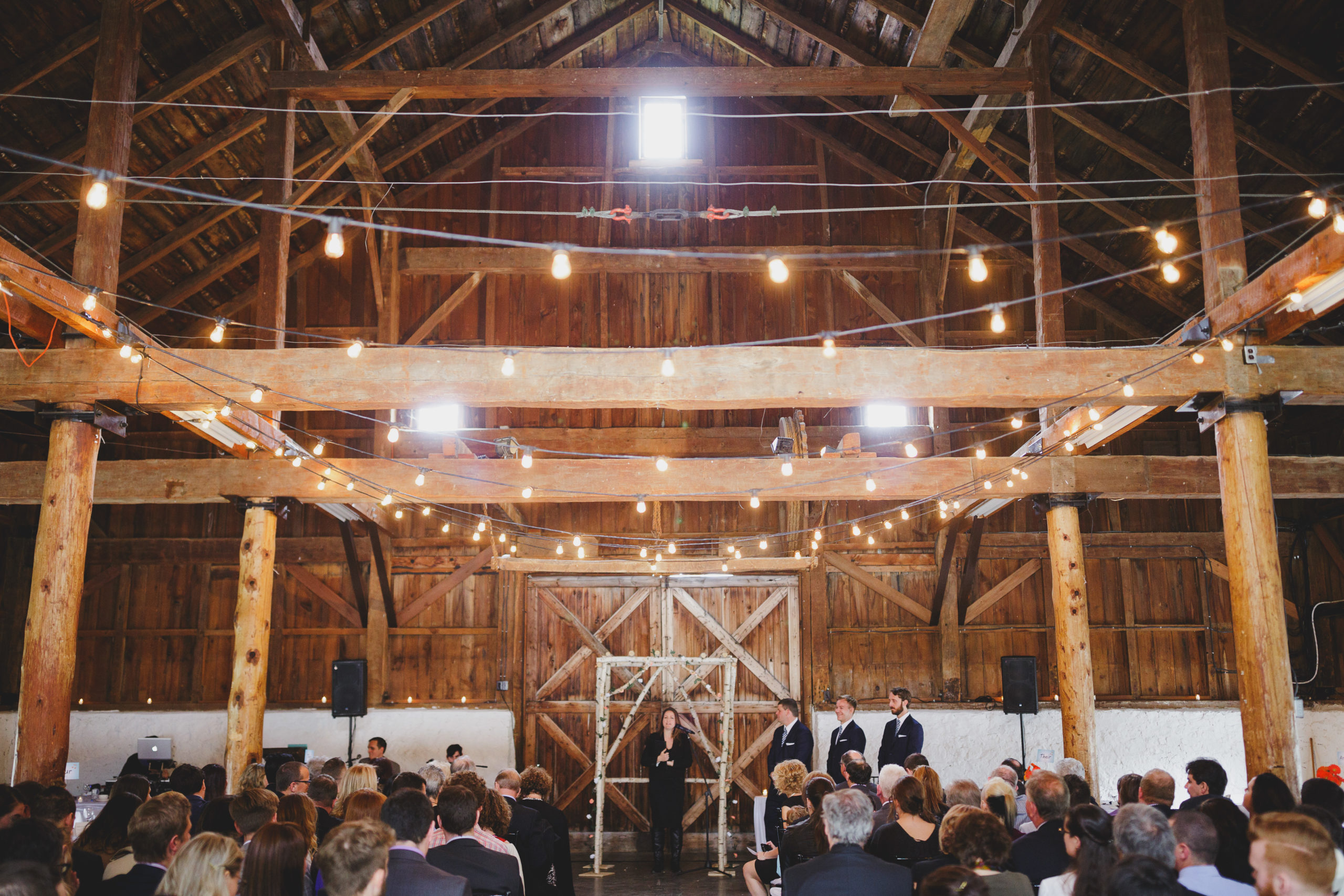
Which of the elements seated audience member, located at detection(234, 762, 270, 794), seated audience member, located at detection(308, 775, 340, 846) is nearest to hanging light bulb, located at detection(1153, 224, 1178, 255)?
seated audience member, located at detection(308, 775, 340, 846)

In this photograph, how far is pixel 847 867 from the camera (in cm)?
399

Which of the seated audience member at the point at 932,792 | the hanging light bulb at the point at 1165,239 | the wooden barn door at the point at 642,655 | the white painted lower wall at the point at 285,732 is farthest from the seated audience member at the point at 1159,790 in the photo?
the white painted lower wall at the point at 285,732

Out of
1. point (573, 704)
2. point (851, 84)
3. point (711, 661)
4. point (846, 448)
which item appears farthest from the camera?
point (573, 704)

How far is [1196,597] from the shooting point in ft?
43.3

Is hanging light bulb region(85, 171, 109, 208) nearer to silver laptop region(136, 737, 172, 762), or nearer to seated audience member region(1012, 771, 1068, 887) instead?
seated audience member region(1012, 771, 1068, 887)

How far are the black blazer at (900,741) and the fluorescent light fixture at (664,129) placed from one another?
25.5 feet

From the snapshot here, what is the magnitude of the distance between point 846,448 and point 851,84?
3.55 m

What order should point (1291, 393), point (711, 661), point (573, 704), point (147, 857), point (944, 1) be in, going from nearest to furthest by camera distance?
point (147, 857)
point (1291, 393)
point (944, 1)
point (711, 661)
point (573, 704)

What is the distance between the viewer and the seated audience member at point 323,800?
5406 millimetres

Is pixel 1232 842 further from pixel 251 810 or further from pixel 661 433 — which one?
pixel 661 433

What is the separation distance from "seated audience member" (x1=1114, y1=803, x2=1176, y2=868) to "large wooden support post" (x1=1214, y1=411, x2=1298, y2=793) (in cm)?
274

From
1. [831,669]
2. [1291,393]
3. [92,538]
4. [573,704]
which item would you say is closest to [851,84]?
[1291,393]

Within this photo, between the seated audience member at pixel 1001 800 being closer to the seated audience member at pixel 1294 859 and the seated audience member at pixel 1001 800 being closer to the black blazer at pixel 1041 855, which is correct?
the black blazer at pixel 1041 855

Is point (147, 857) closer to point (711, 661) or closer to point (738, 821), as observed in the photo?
point (711, 661)
